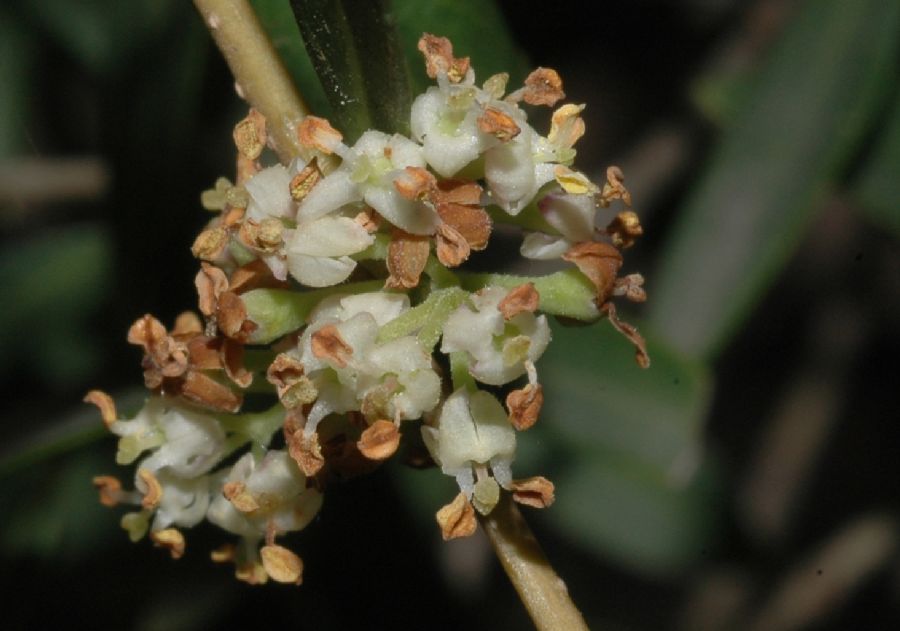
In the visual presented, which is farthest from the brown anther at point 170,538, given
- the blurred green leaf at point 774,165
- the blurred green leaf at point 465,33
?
the blurred green leaf at point 774,165

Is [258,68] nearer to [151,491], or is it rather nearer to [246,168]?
[246,168]

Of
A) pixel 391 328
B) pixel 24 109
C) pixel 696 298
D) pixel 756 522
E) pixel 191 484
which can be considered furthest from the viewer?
pixel 756 522

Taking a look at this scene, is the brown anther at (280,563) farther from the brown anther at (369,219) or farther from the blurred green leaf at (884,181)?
the blurred green leaf at (884,181)

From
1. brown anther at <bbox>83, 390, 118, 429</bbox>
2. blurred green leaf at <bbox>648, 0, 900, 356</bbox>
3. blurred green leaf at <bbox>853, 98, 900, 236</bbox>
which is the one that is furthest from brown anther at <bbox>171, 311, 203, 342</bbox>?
blurred green leaf at <bbox>853, 98, 900, 236</bbox>

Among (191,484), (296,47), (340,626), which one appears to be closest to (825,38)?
(296,47)

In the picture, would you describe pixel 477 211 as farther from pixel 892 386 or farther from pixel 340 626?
pixel 892 386

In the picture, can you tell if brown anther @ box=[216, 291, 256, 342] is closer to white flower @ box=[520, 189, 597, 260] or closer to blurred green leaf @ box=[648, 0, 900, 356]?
white flower @ box=[520, 189, 597, 260]
